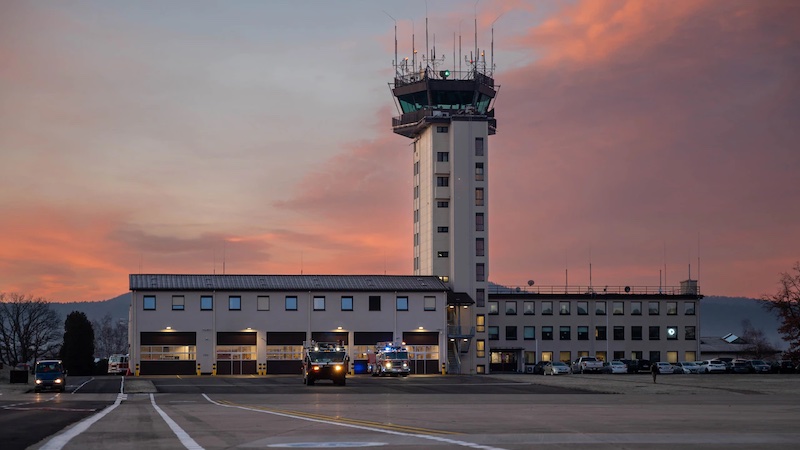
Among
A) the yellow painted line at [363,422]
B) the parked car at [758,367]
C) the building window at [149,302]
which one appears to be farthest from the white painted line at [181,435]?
the parked car at [758,367]

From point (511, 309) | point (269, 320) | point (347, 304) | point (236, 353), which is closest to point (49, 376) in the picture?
point (236, 353)

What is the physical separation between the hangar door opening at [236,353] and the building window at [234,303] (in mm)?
2439

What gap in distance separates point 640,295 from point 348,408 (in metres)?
99.9

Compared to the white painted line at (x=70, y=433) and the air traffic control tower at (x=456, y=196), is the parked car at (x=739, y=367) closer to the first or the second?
the air traffic control tower at (x=456, y=196)

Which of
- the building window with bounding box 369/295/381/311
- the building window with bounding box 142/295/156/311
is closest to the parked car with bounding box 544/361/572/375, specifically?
the building window with bounding box 369/295/381/311

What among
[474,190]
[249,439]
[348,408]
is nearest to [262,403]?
[348,408]

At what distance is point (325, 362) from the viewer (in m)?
69.8

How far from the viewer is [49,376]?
63.5 m

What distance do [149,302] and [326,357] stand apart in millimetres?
37083

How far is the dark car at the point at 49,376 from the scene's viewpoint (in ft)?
208

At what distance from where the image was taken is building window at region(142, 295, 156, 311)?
101m

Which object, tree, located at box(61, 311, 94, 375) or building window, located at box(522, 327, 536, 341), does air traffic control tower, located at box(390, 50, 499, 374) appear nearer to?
building window, located at box(522, 327, 536, 341)

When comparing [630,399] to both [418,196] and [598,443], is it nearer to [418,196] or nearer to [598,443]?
[598,443]

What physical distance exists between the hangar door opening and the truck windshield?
3387 cm
